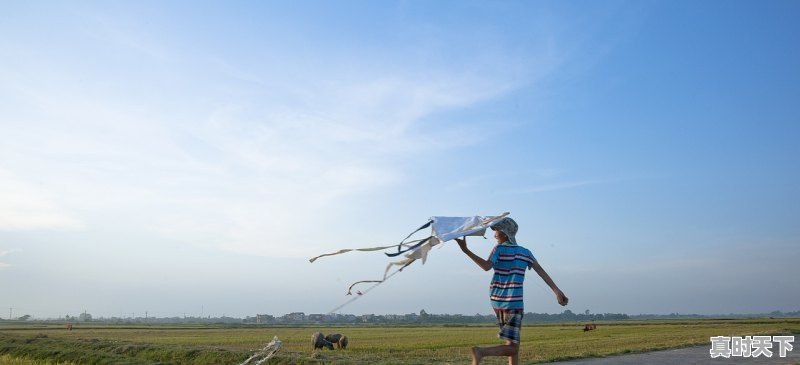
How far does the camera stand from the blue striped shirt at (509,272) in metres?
6.22

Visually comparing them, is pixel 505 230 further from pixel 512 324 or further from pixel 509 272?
pixel 512 324

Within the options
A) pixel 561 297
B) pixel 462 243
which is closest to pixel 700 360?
pixel 561 297

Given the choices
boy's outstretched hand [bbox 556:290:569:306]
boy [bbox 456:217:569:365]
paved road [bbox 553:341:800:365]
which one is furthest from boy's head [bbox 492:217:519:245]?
paved road [bbox 553:341:800:365]

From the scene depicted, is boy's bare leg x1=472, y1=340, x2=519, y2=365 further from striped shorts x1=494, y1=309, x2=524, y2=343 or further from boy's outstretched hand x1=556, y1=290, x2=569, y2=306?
boy's outstretched hand x1=556, y1=290, x2=569, y2=306

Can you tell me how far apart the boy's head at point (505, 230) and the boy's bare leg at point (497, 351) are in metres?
1.07

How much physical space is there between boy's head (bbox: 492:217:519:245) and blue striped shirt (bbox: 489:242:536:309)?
0.07 metres

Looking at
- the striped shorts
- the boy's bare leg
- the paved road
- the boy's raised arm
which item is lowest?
the paved road

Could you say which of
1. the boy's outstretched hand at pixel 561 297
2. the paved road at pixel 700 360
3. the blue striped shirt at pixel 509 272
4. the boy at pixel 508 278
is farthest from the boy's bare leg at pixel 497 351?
the paved road at pixel 700 360

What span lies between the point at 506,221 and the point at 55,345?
26389mm

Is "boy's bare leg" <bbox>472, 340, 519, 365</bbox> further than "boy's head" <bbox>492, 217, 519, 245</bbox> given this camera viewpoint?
No

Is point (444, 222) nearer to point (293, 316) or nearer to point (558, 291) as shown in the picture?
point (558, 291)

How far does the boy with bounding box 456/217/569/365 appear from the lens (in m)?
6.18

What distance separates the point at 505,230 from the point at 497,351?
49.8 inches

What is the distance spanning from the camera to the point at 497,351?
6039 millimetres
